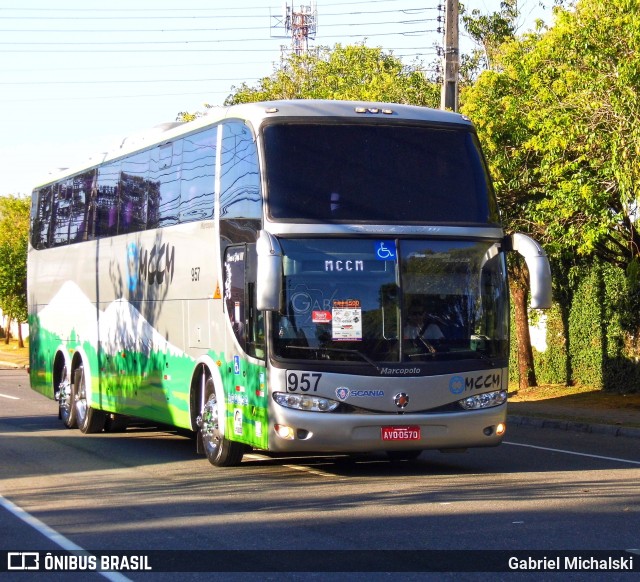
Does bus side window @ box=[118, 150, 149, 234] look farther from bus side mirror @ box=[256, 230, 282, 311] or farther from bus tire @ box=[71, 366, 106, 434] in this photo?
bus side mirror @ box=[256, 230, 282, 311]

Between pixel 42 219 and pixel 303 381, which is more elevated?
pixel 42 219

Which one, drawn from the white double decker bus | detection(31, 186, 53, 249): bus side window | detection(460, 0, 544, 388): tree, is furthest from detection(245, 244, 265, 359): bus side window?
detection(460, 0, 544, 388): tree

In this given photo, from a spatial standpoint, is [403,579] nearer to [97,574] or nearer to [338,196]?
[97,574]

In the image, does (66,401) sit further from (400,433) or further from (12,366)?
(12,366)

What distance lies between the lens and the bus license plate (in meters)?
12.7

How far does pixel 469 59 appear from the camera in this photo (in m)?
36.1

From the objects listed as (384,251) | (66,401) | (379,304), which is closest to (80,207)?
(66,401)

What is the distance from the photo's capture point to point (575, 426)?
66.1 ft

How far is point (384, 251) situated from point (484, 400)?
6.40ft

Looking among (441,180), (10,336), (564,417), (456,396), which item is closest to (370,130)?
(441,180)

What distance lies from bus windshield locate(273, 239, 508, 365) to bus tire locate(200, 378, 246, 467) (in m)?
1.94

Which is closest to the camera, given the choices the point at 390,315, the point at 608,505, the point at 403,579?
the point at 403,579

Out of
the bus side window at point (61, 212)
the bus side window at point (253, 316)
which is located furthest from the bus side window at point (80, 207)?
the bus side window at point (253, 316)

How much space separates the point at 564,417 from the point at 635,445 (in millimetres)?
3851
